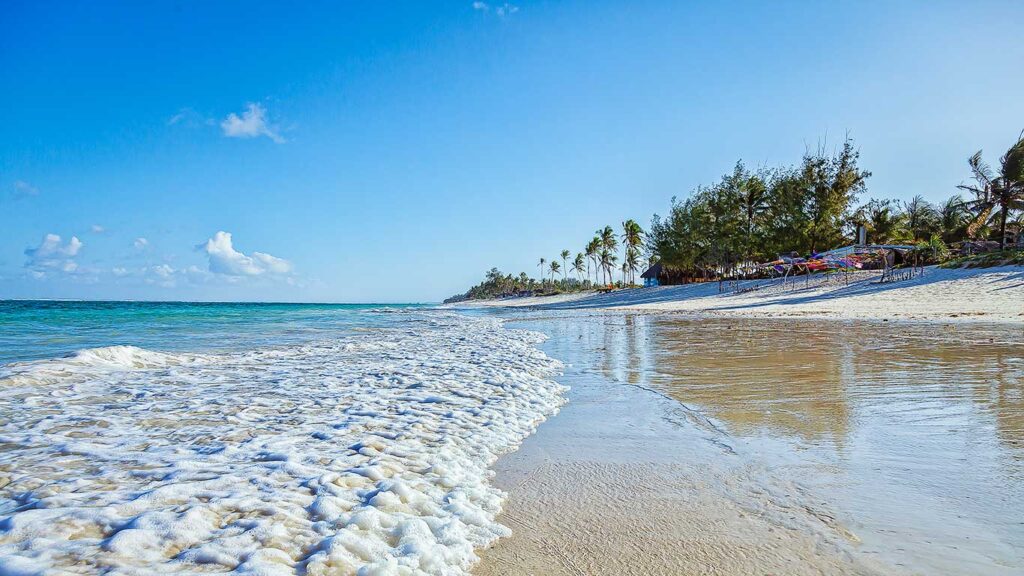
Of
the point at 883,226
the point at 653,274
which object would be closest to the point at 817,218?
the point at 883,226

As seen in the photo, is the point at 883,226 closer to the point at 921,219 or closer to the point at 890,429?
the point at 921,219

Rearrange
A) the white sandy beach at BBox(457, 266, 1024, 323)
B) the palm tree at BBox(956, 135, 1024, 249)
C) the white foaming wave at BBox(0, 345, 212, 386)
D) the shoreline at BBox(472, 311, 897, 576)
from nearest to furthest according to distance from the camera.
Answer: the shoreline at BBox(472, 311, 897, 576) < the white foaming wave at BBox(0, 345, 212, 386) < the white sandy beach at BBox(457, 266, 1024, 323) < the palm tree at BBox(956, 135, 1024, 249)

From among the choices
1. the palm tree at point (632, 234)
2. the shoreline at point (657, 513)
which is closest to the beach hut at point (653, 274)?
the palm tree at point (632, 234)

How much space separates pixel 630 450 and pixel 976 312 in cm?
2107

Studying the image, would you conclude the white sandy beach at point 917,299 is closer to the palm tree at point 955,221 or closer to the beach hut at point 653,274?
the palm tree at point 955,221

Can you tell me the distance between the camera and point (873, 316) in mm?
19219

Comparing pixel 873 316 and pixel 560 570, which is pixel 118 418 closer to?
pixel 560 570

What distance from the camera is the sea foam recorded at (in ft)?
7.88

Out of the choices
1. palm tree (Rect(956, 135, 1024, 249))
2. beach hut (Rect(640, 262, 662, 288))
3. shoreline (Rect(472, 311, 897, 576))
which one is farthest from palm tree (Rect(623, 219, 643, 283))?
shoreline (Rect(472, 311, 897, 576))

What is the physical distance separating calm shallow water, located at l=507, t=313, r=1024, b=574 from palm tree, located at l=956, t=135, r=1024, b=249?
1664 inches

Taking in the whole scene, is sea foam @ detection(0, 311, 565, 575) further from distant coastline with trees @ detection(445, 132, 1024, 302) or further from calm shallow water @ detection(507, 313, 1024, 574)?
distant coastline with trees @ detection(445, 132, 1024, 302)

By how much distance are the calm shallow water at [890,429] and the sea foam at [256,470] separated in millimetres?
1979

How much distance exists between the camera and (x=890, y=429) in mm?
4348

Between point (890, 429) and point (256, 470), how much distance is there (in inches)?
203
